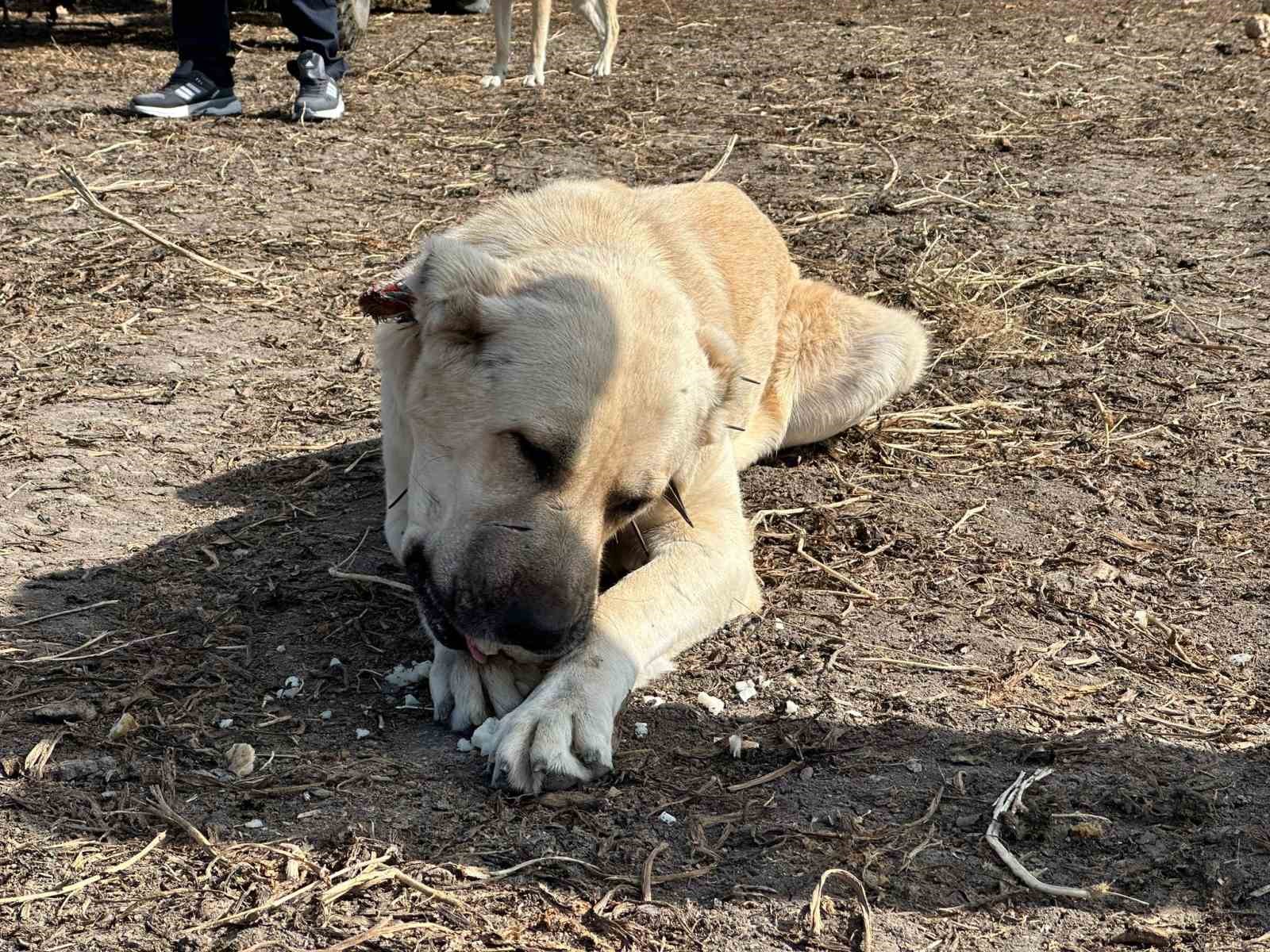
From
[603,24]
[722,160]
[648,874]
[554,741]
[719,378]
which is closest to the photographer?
[648,874]

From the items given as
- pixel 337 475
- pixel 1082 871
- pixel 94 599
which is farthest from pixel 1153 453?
pixel 94 599

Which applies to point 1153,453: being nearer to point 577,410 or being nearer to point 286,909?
point 577,410

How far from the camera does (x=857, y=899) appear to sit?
212 centimetres

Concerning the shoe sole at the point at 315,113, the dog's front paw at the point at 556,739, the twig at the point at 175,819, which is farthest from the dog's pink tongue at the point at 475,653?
the shoe sole at the point at 315,113

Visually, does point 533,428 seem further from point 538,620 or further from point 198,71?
point 198,71

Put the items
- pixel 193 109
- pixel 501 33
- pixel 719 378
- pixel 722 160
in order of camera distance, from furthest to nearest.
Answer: pixel 501 33 → pixel 193 109 → pixel 722 160 → pixel 719 378

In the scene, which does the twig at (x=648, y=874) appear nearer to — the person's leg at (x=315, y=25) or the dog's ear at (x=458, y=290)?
the dog's ear at (x=458, y=290)

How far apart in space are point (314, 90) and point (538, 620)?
5.65 metres

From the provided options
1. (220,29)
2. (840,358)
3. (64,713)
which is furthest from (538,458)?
(220,29)

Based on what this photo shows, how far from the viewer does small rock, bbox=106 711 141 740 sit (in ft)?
8.01

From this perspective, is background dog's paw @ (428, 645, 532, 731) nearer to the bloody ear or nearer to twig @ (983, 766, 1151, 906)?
the bloody ear

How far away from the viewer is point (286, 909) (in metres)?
1.99

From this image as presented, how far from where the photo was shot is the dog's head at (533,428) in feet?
8.02

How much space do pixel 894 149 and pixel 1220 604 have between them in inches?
168
